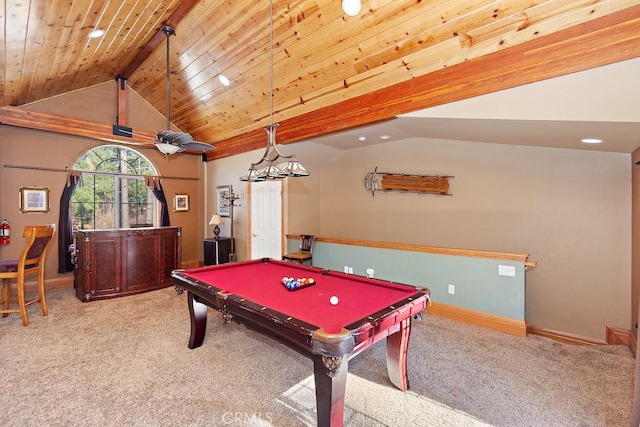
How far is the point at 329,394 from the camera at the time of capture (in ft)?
5.41

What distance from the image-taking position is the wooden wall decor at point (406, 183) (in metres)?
4.86

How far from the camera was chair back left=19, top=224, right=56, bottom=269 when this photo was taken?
3.55m

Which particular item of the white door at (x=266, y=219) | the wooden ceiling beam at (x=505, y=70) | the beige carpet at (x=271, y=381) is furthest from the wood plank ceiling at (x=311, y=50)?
the beige carpet at (x=271, y=381)

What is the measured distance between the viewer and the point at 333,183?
627 centimetres

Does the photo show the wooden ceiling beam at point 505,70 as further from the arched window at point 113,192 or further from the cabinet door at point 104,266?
the arched window at point 113,192

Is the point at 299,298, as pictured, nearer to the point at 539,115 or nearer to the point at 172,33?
the point at 539,115

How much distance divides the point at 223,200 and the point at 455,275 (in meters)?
4.91

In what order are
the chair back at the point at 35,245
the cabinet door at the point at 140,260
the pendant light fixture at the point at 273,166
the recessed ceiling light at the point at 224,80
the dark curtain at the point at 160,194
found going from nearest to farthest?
the pendant light fixture at the point at 273,166
the chair back at the point at 35,245
the recessed ceiling light at the point at 224,80
the cabinet door at the point at 140,260
the dark curtain at the point at 160,194

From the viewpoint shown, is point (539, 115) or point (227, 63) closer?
point (539, 115)

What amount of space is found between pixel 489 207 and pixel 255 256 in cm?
419

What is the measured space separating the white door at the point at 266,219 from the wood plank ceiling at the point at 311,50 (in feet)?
2.96

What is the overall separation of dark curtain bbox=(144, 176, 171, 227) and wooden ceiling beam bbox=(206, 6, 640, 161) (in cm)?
397

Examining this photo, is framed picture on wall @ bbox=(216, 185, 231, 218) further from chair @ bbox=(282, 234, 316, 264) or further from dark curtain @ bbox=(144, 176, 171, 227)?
chair @ bbox=(282, 234, 316, 264)

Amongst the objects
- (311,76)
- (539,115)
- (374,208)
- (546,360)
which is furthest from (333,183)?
(546,360)
